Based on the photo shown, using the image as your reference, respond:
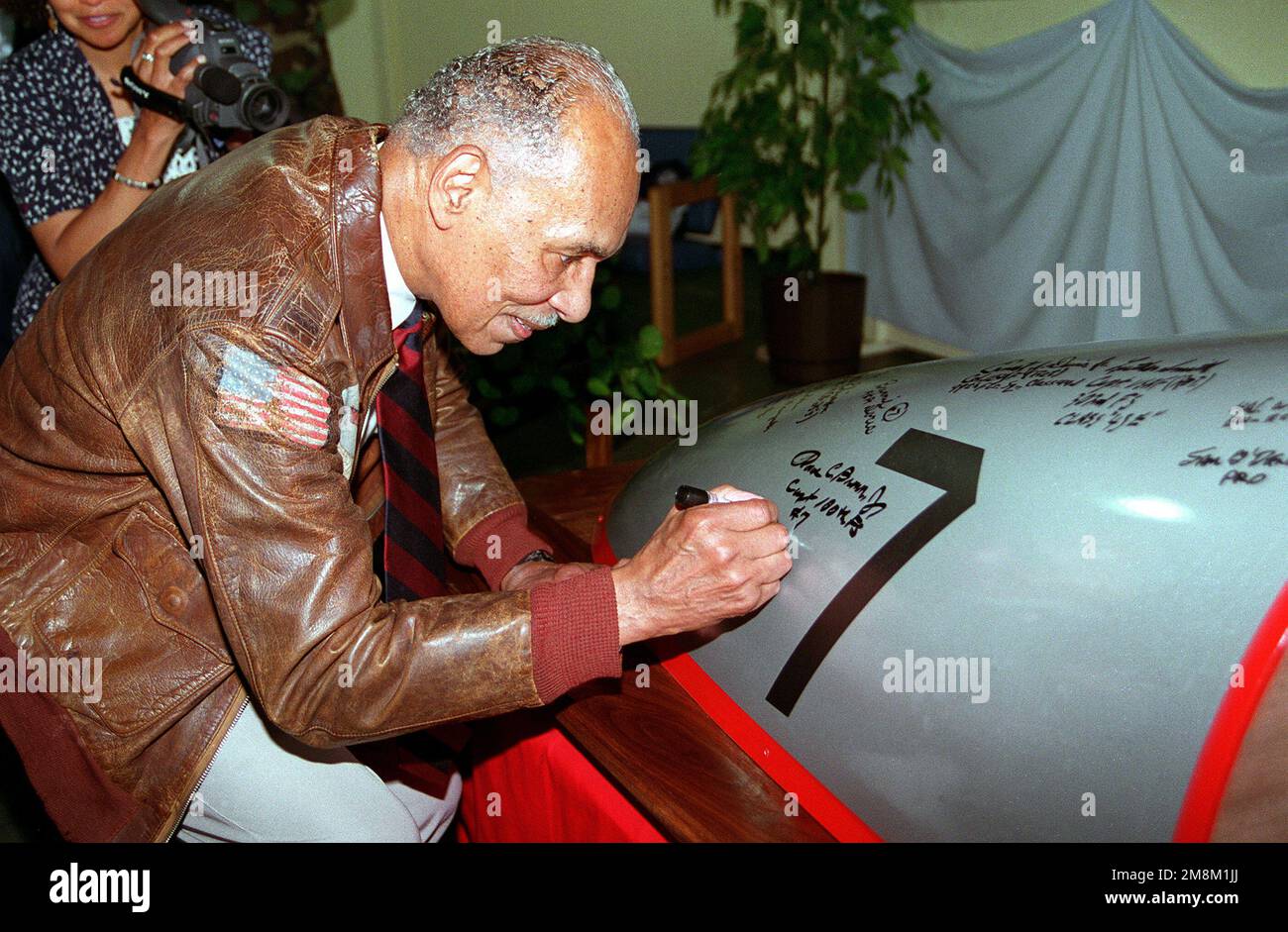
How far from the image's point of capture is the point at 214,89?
62.8 inches

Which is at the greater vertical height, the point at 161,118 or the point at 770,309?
the point at 161,118

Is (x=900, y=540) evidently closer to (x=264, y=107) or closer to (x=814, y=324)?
(x=264, y=107)

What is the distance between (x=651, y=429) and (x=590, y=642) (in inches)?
90.3

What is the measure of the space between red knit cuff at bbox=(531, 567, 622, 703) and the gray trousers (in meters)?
0.29

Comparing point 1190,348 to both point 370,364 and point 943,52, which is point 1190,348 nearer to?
point 370,364

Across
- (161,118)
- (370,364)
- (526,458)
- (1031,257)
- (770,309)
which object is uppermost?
(161,118)

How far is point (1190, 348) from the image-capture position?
105 centimetres

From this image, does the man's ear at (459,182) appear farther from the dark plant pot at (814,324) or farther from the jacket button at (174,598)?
the dark plant pot at (814,324)

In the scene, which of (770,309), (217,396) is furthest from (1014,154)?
(217,396)

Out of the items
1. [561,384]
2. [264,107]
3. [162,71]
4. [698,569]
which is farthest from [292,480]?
[561,384]

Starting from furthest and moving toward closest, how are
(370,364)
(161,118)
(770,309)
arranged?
1. (770,309)
2. (161,118)
3. (370,364)

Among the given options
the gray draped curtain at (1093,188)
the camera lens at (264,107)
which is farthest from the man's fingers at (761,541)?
the gray draped curtain at (1093,188)

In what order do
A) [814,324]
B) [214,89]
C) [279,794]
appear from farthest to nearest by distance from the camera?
[814,324] < [214,89] < [279,794]

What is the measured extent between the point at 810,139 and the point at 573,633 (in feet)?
11.8
